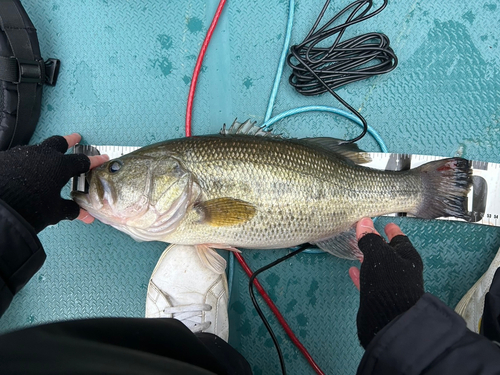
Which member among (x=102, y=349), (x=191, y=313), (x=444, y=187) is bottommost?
(x=191, y=313)

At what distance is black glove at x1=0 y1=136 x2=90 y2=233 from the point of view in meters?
1.07

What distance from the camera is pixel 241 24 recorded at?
1.70 metres

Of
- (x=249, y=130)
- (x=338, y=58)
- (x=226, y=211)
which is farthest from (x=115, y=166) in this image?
(x=338, y=58)

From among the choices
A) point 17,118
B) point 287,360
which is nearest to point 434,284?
point 287,360

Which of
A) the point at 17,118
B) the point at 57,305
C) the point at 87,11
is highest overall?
the point at 87,11

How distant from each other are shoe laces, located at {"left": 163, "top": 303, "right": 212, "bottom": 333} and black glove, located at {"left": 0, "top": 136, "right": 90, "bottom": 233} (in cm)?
66

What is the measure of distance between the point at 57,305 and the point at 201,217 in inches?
41.3

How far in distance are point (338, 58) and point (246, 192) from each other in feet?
2.88

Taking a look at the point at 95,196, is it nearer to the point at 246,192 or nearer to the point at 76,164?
the point at 76,164

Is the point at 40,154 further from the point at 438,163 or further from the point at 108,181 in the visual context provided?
the point at 438,163

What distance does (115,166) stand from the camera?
51.1 inches

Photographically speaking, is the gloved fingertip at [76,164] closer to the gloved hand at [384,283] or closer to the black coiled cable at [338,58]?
the black coiled cable at [338,58]

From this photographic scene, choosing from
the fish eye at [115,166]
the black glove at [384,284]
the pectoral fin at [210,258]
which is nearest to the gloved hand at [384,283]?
the black glove at [384,284]

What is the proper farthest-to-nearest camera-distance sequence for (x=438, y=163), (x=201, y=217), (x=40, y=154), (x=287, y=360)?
1. (x=287, y=360)
2. (x=438, y=163)
3. (x=201, y=217)
4. (x=40, y=154)
